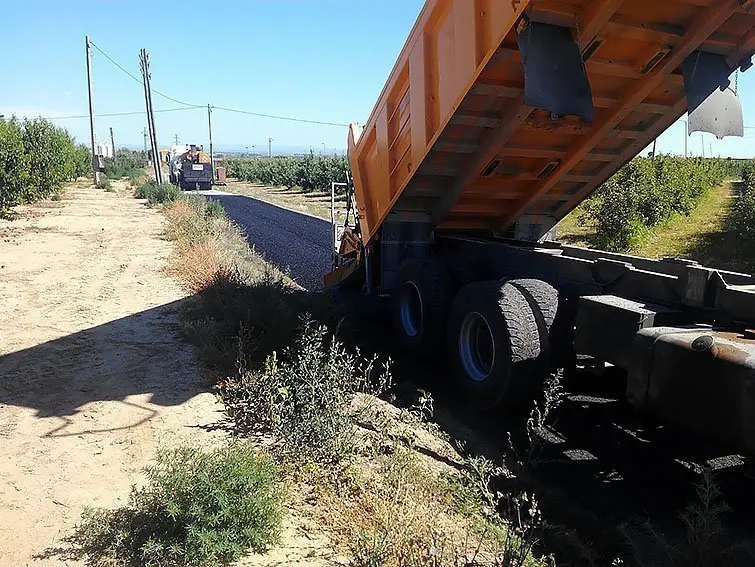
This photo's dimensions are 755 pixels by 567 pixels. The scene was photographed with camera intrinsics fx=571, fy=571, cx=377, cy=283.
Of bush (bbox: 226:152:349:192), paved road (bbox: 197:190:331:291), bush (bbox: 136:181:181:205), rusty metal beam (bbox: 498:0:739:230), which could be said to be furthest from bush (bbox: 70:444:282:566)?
bush (bbox: 226:152:349:192)

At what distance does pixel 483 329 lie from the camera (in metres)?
5.10

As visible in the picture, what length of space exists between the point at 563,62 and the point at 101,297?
7.01 metres

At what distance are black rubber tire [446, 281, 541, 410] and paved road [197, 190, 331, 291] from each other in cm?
540

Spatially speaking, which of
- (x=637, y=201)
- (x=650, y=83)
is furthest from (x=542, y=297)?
(x=637, y=201)

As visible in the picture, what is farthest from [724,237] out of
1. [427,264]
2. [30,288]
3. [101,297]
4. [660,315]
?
[30,288]

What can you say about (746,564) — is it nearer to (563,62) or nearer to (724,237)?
(563,62)

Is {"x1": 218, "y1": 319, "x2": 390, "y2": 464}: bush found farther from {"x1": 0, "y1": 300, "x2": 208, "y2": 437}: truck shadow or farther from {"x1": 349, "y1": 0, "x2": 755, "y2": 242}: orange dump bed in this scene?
{"x1": 349, "y1": 0, "x2": 755, "y2": 242}: orange dump bed

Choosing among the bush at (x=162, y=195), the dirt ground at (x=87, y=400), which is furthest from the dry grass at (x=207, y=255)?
the bush at (x=162, y=195)

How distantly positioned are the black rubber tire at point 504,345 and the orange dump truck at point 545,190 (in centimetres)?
2

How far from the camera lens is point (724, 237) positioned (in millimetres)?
14938

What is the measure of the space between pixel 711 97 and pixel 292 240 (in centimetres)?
1340

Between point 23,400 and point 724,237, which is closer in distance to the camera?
point 23,400

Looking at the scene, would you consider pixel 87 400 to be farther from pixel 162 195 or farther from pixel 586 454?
pixel 162 195

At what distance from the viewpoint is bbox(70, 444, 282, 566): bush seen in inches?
105
